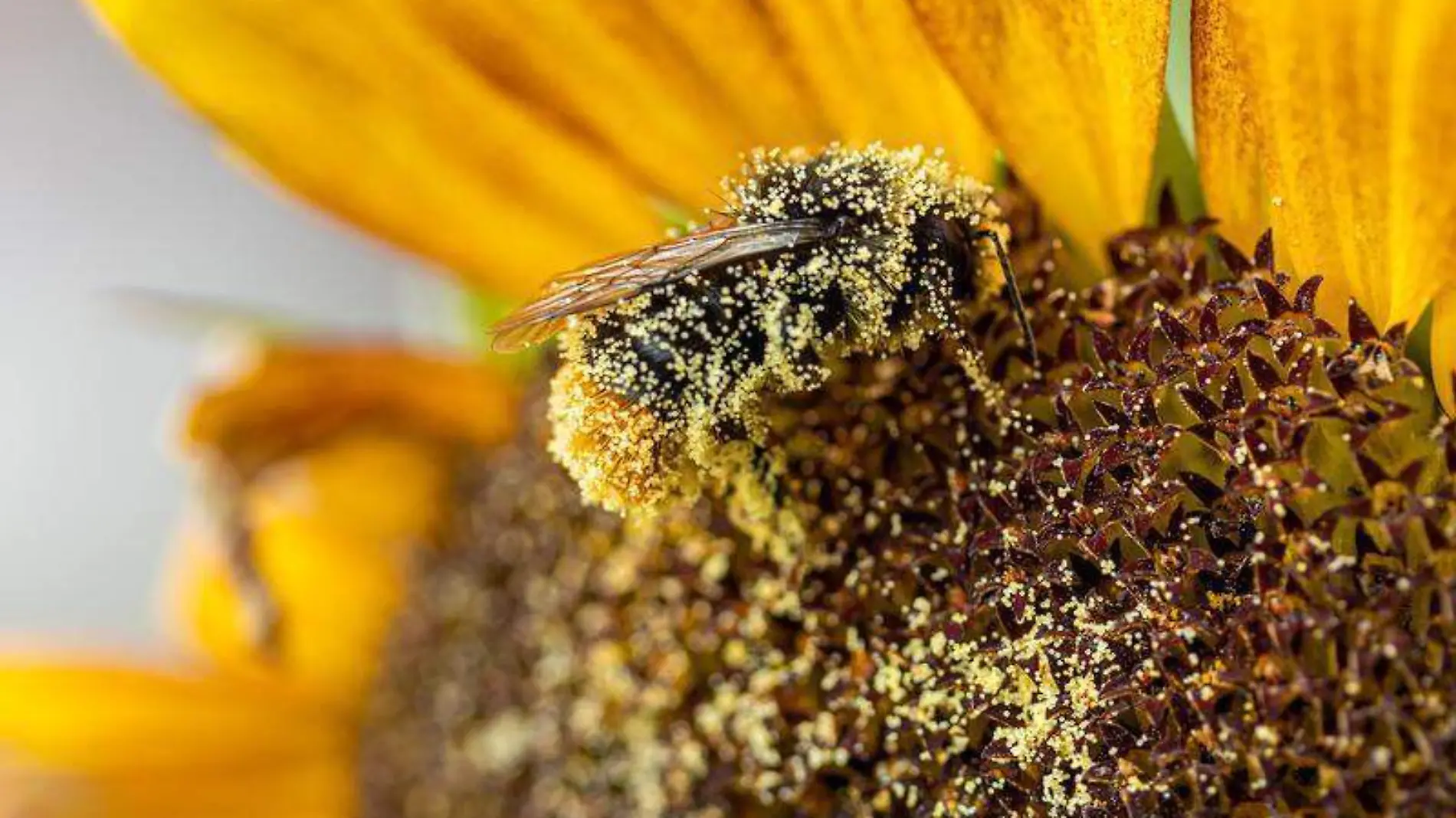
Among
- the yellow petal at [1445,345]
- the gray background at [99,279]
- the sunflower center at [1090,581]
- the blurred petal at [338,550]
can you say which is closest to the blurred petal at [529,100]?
the sunflower center at [1090,581]

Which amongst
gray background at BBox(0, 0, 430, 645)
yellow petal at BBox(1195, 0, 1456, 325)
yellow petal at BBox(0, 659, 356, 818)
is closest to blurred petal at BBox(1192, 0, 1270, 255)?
yellow petal at BBox(1195, 0, 1456, 325)

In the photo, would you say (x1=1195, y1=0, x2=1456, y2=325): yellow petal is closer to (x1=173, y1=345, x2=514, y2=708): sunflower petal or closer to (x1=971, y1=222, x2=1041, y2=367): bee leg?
(x1=971, y1=222, x2=1041, y2=367): bee leg

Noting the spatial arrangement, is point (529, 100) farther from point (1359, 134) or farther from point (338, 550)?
point (338, 550)

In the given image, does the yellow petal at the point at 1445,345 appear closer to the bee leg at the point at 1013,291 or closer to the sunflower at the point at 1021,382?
the sunflower at the point at 1021,382

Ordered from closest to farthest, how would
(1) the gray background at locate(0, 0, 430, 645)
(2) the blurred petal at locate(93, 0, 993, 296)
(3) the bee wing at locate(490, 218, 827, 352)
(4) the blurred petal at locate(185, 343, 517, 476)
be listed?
(3) the bee wing at locate(490, 218, 827, 352) → (2) the blurred petal at locate(93, 0, 993, 296) → (4) the blurred petal at locate(185, 343, 517, 476) → (1) the gray background at locate(0, 0, 430, 645)

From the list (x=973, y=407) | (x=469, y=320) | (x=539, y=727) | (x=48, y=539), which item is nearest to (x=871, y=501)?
(x=973, y=407)

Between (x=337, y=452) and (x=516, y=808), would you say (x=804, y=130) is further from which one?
(x=337, y=452)
